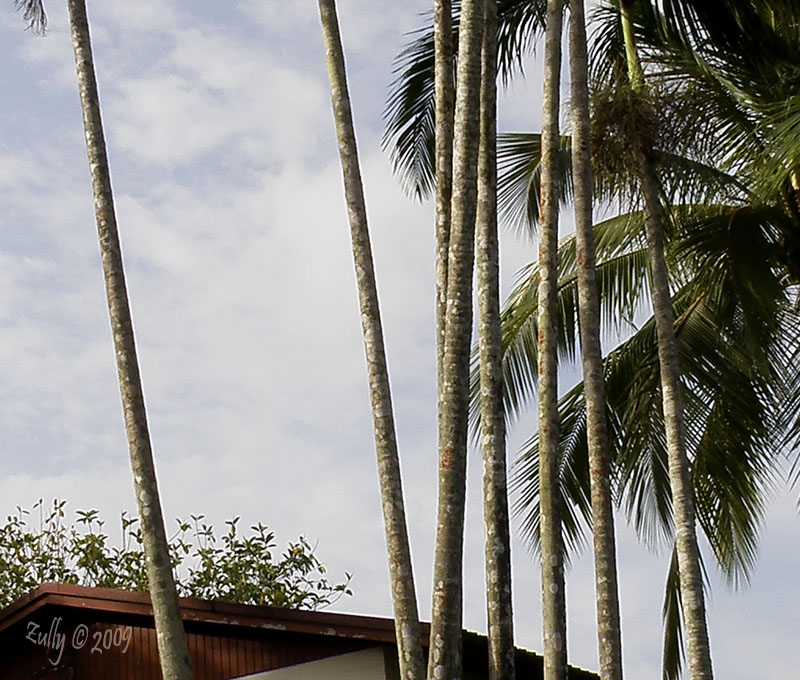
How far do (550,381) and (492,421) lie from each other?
0.86 meters

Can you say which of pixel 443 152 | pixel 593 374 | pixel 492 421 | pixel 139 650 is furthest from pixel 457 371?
pixel 139 650

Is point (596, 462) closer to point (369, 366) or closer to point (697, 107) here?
point (369, 366)

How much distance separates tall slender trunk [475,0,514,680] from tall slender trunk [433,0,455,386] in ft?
0.86

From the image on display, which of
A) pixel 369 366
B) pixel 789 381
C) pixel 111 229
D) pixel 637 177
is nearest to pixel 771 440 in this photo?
pixel 789 381

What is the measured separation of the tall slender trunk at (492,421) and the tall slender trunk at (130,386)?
2.21m

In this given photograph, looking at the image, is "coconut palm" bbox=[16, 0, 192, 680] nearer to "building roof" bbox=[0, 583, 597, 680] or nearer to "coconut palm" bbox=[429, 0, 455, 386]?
"building roof" bbox=[0, 583, 597, 680]

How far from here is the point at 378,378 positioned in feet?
34.7

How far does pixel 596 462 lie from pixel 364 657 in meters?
2.45

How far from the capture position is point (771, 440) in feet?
48.2

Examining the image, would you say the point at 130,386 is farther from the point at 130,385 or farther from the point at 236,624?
the point at 236,624

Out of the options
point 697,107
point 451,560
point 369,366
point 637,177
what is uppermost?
point 697,107

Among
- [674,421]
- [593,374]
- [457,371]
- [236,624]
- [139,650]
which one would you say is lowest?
[236,624]

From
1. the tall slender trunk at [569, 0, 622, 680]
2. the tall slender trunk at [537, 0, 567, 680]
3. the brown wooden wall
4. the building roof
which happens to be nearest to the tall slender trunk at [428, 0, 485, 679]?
the building roof

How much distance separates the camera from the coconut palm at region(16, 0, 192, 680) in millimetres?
9992
